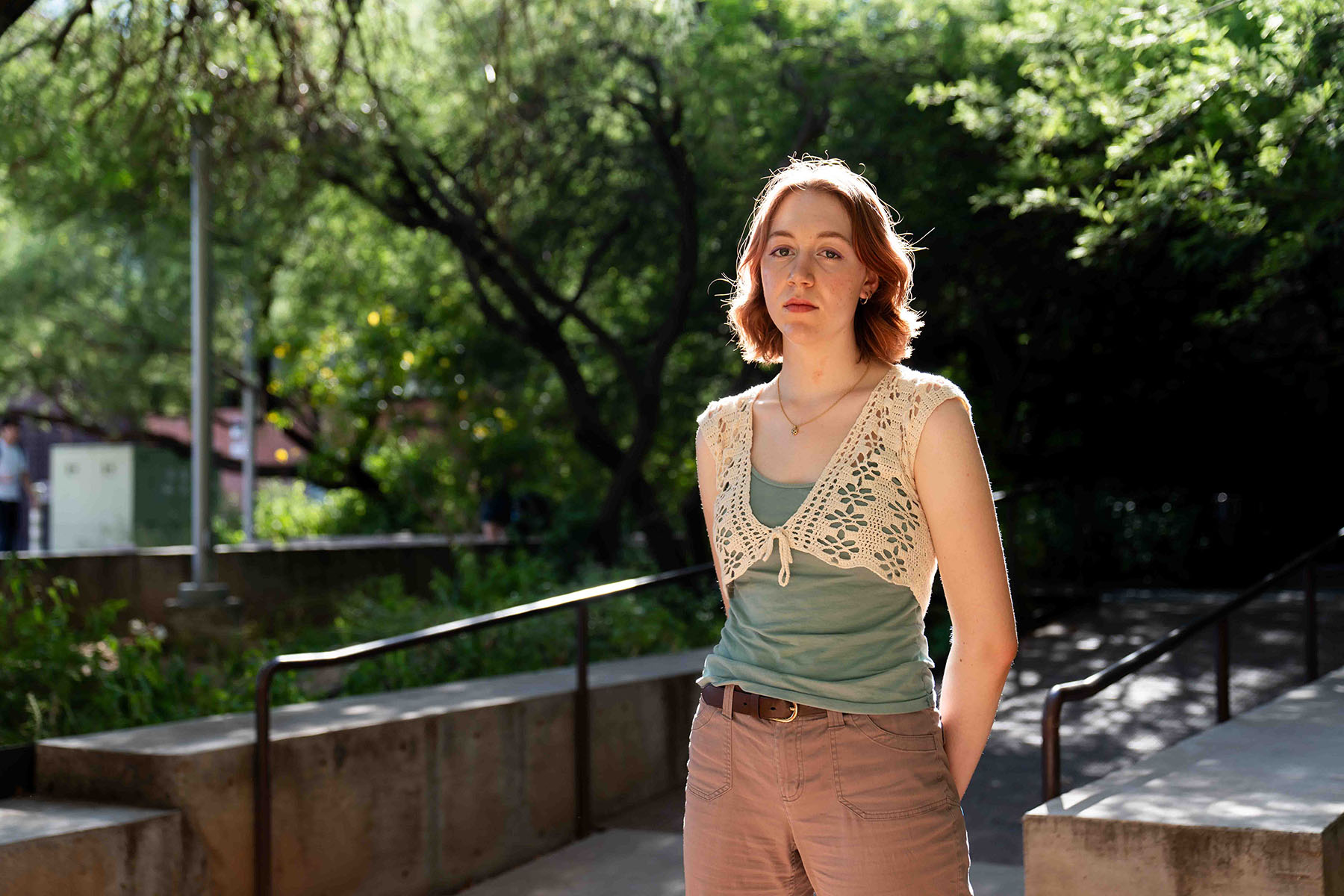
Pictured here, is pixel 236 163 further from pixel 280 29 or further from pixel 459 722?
pixel 459 722

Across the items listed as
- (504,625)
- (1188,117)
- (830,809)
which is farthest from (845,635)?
(1188,117)

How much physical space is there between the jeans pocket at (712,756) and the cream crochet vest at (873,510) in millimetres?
236

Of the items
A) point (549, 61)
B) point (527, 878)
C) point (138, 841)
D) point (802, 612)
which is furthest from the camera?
point (549, 61)

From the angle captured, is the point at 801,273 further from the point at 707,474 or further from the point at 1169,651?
the point at 1169,651

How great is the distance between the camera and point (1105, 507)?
13711 mm

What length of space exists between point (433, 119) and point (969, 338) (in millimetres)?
5657

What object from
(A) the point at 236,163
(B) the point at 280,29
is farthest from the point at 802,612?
(A) the point at 236,163

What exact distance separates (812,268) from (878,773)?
0.82m

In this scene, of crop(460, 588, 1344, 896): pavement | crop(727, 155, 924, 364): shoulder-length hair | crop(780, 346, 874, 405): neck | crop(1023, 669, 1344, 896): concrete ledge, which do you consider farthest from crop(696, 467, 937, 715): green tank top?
crop(460, 588, 1344, 896): pavement

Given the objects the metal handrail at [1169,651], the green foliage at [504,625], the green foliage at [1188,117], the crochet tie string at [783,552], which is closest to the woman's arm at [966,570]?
the crochet tie string at [783,552]

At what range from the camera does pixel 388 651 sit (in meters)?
4.70

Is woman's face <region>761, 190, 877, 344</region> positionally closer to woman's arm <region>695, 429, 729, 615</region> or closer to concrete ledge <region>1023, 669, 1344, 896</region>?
woman's arm <region>695, 429, 729, 615</region>

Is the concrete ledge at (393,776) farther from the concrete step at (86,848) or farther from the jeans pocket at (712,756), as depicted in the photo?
the jeans pocket at (712,756)

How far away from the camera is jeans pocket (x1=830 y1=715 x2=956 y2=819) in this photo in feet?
6.65
